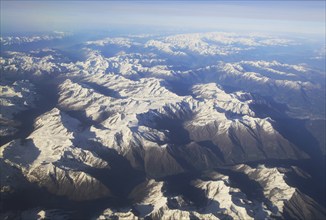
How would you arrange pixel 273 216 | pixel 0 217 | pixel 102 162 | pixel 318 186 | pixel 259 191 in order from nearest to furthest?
pixel 0 217
pixel 273 216
pixel 259 191
pixel 102 162
pixel 318 186


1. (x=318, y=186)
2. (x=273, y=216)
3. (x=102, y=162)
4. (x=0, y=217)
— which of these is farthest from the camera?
(x=318, y=186)

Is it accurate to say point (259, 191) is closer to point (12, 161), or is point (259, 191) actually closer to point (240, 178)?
point (240, 178)

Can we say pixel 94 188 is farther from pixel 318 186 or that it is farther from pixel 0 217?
pixel 318 186

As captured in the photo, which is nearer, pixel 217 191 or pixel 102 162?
pixel 217 191

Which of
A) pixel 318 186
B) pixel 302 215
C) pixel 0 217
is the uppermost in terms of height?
pixel 0 217

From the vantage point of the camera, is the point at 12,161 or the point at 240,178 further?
the point at 240,178

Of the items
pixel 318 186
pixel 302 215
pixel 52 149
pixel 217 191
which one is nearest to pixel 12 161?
pixel 52 149

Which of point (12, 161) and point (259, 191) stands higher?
point (12, 161)

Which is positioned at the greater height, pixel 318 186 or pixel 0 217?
pixel 0 217

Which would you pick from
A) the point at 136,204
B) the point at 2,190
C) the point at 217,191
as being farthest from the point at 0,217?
the point at 217,191
